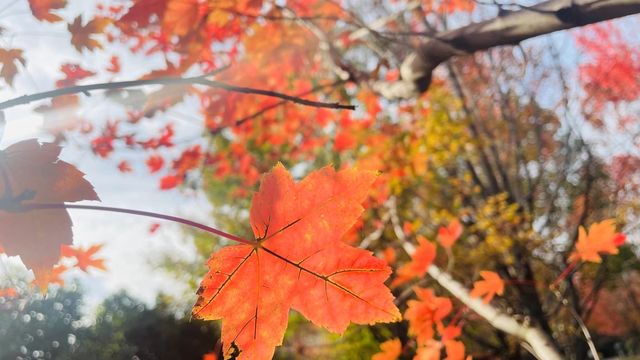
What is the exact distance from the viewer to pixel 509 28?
138cm

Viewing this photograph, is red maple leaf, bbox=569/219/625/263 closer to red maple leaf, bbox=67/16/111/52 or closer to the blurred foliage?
red maple leaf, bbox=67/16/111/52

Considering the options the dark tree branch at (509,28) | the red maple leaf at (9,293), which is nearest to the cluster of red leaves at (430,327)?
the dark tree branch at (509,28)

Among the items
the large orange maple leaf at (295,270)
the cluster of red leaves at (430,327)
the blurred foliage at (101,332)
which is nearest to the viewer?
the large orange maple leaf at (295,270)

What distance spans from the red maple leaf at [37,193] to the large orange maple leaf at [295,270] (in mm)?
353

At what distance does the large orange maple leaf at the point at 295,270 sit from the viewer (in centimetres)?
85

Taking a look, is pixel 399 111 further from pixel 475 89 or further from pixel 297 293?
pixel 297 293

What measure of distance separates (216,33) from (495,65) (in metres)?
4.32

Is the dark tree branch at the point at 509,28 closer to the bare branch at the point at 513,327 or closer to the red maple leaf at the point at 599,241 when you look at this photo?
the bare branch at the point at 513,327

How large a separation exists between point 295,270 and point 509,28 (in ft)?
3.39

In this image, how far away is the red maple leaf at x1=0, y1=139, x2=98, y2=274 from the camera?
918 millimetres

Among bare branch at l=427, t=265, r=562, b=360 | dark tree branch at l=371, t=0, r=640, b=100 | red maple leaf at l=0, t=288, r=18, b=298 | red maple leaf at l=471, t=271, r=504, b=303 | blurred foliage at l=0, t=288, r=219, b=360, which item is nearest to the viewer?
dark tree branch at l=371, t=0, r=640, b=100

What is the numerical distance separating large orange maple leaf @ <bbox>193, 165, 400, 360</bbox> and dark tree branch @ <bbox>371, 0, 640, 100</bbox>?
2.74 ft

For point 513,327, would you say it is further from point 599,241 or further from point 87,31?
point 87,31

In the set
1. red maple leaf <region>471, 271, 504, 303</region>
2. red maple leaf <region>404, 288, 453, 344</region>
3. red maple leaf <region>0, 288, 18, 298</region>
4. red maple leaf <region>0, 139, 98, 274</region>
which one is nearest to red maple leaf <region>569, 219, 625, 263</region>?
red maple leaf <region>471, 271, 504, 303</region>
